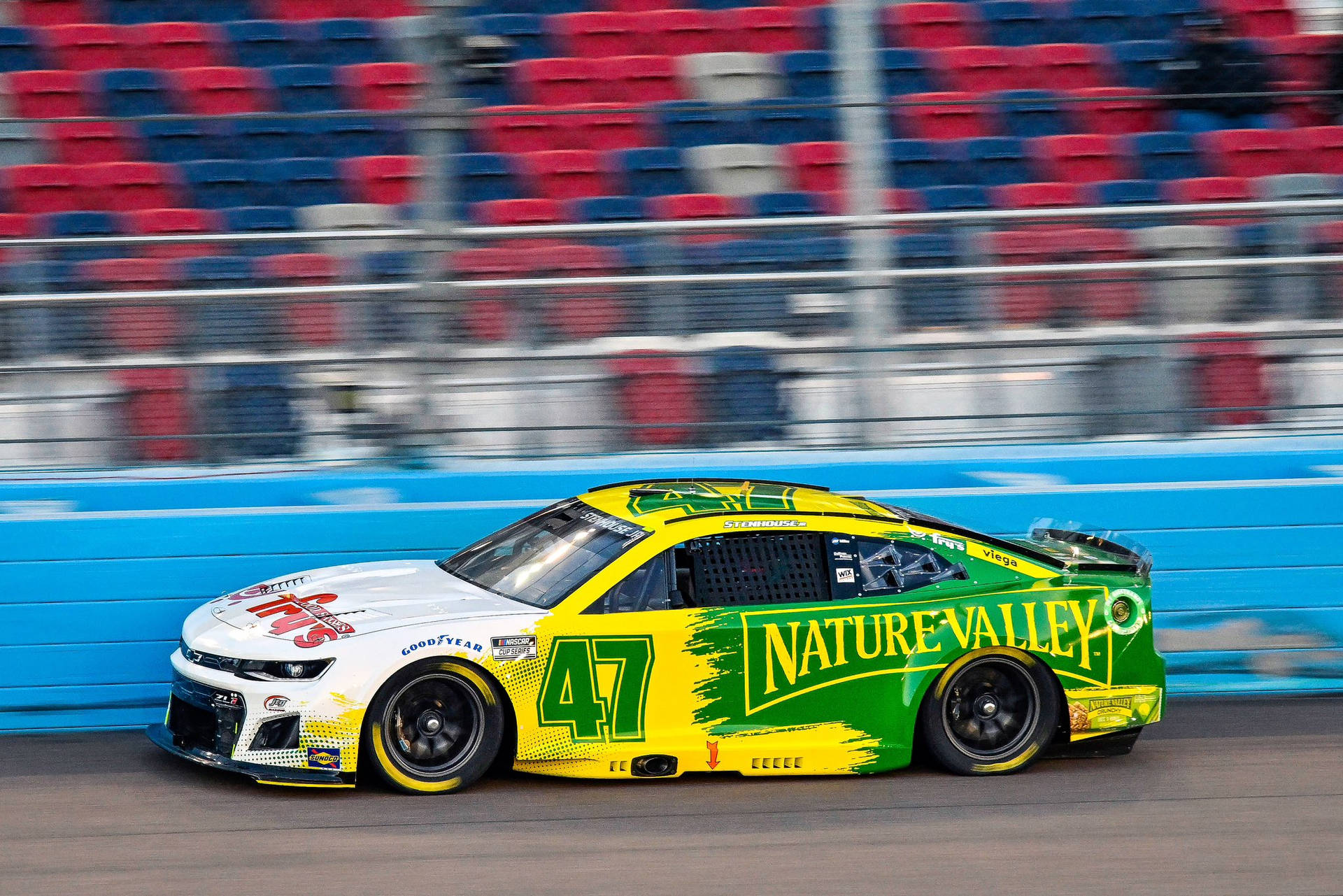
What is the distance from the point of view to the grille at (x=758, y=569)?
239 inches

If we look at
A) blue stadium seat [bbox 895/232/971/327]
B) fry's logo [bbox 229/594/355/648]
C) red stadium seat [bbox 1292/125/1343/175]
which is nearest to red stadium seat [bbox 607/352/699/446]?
blue stadium seat [bbox 895/232/971/327]

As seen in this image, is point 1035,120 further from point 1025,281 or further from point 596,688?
point 596,688

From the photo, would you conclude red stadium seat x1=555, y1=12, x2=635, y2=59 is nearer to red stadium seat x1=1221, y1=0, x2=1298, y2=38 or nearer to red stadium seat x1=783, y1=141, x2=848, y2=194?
red stadium seat x1=783, y1=141, x2=848, y2=194

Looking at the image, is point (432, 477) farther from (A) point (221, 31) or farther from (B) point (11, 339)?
(A) point (221, 31)

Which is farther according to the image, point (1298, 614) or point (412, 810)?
point (1298, 614)

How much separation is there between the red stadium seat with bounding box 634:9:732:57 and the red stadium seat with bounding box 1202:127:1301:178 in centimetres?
332

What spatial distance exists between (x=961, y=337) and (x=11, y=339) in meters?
4.50

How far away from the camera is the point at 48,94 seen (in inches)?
408

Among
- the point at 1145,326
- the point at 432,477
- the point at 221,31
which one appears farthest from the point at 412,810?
the point at 221,31

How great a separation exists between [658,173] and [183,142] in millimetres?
2989

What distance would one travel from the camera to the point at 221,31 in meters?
10.5

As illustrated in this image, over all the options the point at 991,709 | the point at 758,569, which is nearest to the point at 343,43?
the point at 758,569

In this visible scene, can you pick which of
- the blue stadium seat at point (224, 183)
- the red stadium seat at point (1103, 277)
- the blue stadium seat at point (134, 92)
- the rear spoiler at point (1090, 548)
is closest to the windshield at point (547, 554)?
the rear spoiler at point (1090, 548)

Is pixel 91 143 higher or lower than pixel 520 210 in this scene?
higher
